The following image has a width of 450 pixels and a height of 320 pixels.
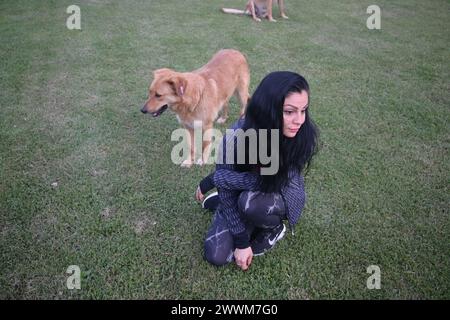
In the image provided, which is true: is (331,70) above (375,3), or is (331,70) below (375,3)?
below

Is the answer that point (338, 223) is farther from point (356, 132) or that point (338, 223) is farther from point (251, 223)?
point (356, 132)

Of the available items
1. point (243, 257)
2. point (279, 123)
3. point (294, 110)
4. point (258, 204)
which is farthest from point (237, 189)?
point (294, 110)

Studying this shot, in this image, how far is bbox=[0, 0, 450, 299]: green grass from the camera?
2635 millimetres

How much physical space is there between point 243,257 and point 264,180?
0.66 metres

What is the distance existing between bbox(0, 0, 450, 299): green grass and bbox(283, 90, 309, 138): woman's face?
49.2 inches

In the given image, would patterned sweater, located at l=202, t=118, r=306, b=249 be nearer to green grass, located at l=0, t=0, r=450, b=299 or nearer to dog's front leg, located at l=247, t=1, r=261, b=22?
green grass, located at l=0, t=0, r=450, b=299

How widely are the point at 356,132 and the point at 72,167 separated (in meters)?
3.68

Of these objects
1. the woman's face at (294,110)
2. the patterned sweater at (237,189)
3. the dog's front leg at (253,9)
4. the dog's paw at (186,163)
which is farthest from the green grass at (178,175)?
the dog's front leg at (253,9)

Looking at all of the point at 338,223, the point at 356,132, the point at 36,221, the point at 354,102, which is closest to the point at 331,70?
the point at 354,102

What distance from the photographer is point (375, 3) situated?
10906 mm

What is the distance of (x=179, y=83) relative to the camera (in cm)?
344

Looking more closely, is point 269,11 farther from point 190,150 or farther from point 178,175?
point 178,175

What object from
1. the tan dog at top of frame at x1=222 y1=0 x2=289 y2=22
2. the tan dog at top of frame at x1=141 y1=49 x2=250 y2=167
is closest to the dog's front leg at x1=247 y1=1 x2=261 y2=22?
the tan dog at top of frame at x1=222 y1=0 x2=289 y2=22

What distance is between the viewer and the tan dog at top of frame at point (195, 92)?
11.5ft
